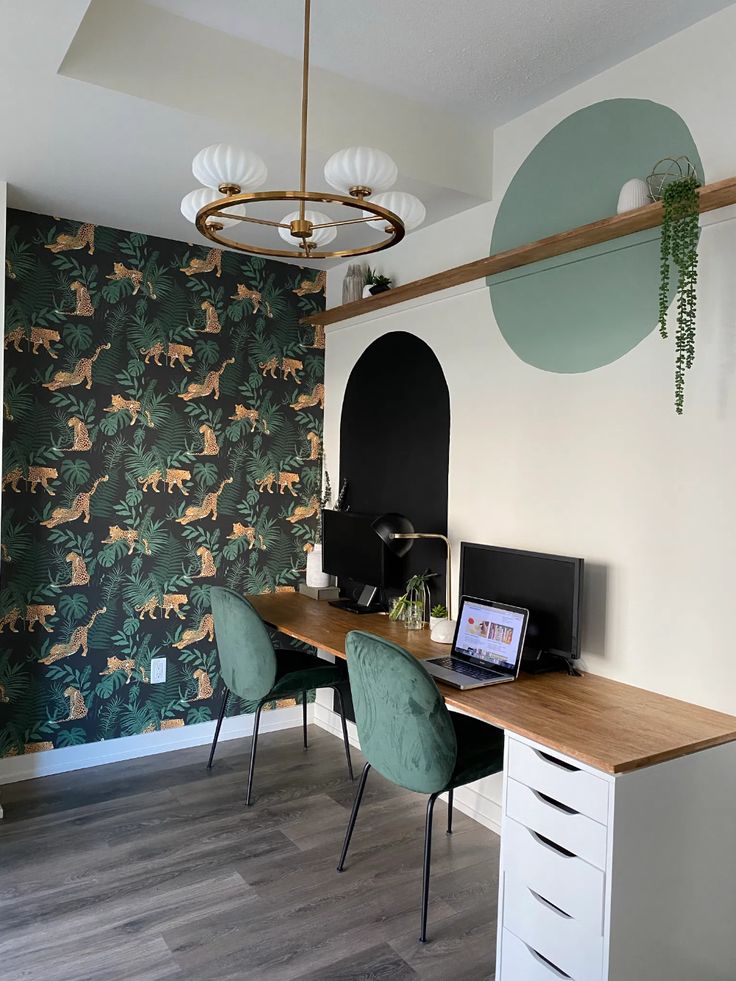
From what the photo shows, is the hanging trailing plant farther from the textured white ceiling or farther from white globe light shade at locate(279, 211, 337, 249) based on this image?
white globe light shade at locate(279, 211, 337, 249)

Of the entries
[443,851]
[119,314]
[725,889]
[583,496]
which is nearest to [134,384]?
[119,314]

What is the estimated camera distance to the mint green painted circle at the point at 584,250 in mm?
2398

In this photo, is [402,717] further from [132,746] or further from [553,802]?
[132,746]

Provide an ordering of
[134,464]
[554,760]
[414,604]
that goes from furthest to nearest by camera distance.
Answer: [134,464] < [414,604] < [554,760]

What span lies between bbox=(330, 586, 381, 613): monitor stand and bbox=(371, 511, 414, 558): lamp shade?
0.28 m

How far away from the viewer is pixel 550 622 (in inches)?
101

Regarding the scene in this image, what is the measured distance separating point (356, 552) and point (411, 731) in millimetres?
1371

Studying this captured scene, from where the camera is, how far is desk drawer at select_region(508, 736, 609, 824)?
1.78 metres

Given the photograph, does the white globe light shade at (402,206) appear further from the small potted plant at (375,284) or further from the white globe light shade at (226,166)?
the small potted plant at (375,284)

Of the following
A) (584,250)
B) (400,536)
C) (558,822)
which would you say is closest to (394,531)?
(400,536)

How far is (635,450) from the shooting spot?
2426 millimetres

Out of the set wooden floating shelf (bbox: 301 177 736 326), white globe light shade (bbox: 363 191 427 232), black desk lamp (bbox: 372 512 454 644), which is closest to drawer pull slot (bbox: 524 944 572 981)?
black desk lamp (bbox: 372 512 454 644)

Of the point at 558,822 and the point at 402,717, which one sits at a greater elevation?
the point at 402,717

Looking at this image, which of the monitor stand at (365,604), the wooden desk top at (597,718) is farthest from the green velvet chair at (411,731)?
the monitor stand at (365,604)
